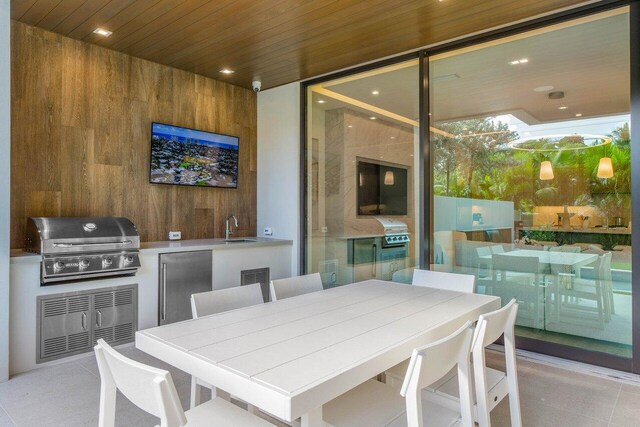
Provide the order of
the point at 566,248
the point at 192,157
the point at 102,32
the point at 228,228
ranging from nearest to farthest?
the point at 566,248 → the point at 102,32 → the point at 192,157 → the point at 228,228

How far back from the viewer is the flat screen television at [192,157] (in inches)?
163

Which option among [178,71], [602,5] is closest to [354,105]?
[178,71]

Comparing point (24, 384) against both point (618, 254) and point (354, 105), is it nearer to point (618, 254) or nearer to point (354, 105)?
point (354, 105)

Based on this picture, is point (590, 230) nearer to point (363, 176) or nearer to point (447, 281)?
point (447, 281)

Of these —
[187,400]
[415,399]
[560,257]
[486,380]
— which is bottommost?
[187,400]

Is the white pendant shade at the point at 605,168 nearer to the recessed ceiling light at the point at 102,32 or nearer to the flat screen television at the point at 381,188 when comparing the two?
the flat screen television at the point at 381,188

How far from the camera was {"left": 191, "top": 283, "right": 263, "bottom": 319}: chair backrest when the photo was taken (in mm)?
2048

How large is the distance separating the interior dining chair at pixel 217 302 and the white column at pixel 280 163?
250 cm

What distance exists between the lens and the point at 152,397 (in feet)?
3.70

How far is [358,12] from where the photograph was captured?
3143 millimetres

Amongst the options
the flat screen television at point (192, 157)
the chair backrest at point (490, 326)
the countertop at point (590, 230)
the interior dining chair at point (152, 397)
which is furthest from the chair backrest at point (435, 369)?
the flat screen television at point (192, 157)

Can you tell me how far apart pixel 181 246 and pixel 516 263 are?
9.72ft

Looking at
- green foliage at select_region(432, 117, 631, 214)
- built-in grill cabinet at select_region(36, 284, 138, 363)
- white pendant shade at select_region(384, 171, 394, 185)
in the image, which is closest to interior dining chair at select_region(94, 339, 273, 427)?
built-in grill cabinet at select_region(36, 284, 138, 363)

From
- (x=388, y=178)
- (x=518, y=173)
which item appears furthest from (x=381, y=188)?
(x=518, y=173)
